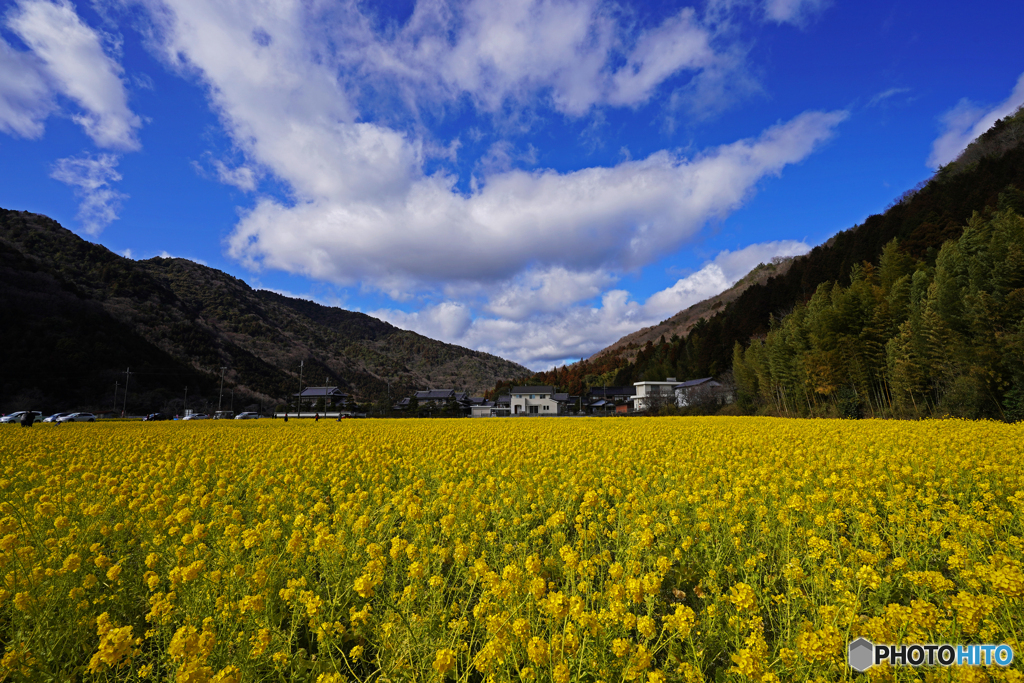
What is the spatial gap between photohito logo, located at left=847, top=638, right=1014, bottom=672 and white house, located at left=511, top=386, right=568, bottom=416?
72936mm

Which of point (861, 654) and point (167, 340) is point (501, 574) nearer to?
point (861, 654)

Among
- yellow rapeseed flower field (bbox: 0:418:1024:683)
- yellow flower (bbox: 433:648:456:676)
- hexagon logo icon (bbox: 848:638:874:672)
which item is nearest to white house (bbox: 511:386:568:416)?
yellow rapeseed flower field (bbox: 0:418:1024:683)

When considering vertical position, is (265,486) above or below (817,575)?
above

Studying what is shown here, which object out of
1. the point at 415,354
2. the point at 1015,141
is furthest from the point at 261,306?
the point at 1015,141

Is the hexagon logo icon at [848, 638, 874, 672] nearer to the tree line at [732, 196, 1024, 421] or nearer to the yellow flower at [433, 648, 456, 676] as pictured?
the yellow flower at [433, 648, 456, 676]

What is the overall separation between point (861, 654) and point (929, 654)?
0.55 m

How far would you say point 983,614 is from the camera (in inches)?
101

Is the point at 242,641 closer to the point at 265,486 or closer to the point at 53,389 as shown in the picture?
the point at 265,486

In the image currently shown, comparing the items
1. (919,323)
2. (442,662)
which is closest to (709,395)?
(919,323)

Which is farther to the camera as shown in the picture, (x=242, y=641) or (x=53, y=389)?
(x=53, y=389)

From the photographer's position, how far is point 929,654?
8.54ft

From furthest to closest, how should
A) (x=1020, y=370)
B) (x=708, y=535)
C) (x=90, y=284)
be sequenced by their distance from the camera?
(x=90, y=284) → (x=1020, y=370) → (x=708, y=535)

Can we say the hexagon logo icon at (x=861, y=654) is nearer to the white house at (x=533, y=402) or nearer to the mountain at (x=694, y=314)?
the white house at (x=533, y=402)

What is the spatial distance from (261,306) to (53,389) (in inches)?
3369
